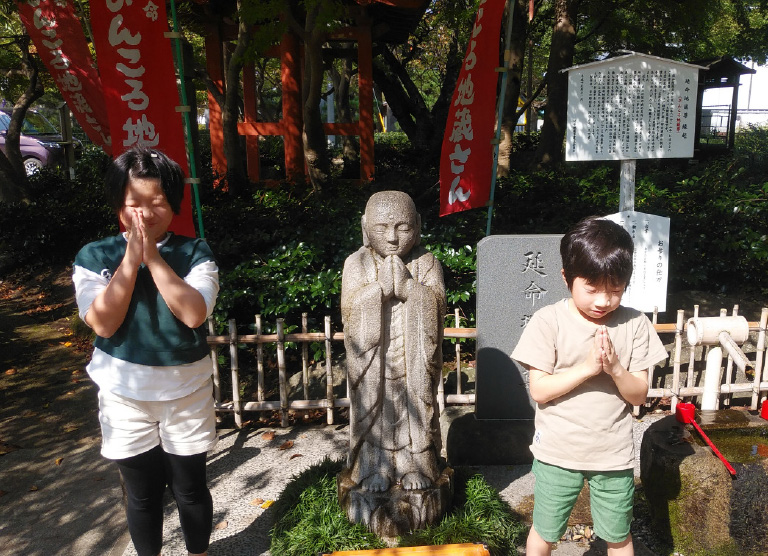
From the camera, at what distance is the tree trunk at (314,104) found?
7008mm

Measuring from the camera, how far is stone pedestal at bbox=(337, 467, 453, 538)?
3.03 m

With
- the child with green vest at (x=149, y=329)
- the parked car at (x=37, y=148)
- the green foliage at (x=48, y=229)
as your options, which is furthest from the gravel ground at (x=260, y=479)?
the parked car at (x=37, y=148)

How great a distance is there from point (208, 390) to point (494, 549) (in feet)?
5.26

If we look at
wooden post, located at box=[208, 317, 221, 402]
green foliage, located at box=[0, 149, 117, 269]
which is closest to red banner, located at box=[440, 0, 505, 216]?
wooden post, located at box=[208, 317, 221, 402]

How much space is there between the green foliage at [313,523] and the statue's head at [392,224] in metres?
1.38

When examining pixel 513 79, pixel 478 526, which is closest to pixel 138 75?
pixel 478 526

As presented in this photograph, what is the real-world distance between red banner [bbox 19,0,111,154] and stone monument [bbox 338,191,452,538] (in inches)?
133

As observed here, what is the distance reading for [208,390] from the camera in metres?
2.54

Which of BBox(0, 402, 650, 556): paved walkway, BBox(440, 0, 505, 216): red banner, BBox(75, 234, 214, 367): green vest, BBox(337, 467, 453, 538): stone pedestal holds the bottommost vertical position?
BBox(0, 402, 650, 556): paved walkway

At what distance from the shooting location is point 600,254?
2225 millimetres

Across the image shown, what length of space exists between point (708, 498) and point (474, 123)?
3555mm

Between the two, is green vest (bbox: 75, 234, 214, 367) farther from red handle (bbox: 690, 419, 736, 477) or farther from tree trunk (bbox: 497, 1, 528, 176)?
tree trunk (bbox: 497, 1, 528, 176)

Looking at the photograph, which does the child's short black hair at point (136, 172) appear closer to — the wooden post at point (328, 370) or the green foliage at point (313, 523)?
the green foliage at point (313, 523)

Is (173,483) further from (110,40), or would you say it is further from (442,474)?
(110,40)
